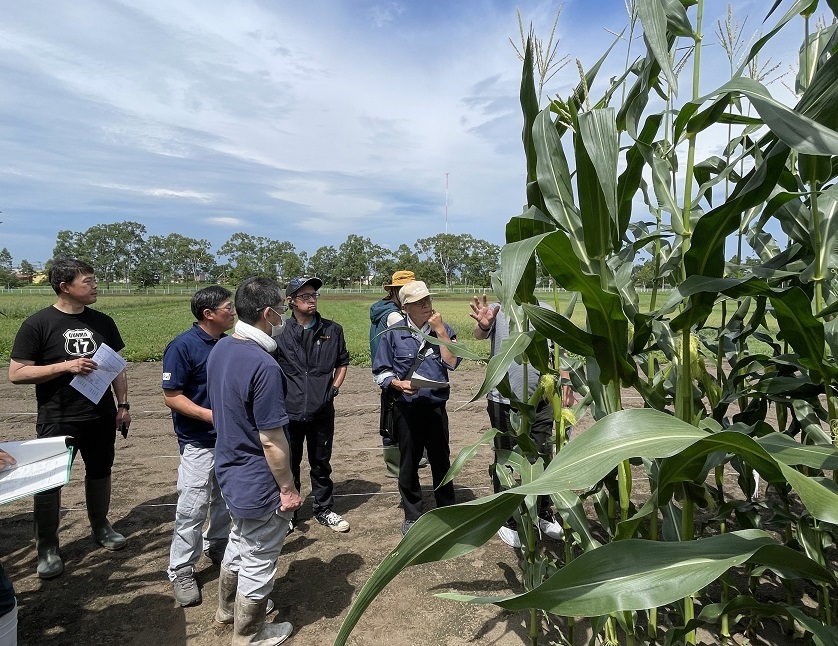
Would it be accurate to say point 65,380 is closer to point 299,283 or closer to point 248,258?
point 299,283

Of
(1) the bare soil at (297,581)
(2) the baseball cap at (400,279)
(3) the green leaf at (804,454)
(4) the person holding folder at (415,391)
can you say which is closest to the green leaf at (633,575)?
(3) the green leaf at (804,454)

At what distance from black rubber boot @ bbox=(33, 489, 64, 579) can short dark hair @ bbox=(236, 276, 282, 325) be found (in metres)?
1.94

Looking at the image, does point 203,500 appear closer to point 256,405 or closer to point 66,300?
point 256,405

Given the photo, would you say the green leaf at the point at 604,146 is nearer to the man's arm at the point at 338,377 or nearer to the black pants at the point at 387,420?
the man's arm at the point at 338,377

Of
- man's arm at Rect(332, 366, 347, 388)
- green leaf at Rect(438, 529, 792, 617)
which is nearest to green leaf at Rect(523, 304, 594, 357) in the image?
green leaf at Rect(438, 529, 792, 617)

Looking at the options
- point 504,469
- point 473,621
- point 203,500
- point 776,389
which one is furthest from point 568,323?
point 203,500

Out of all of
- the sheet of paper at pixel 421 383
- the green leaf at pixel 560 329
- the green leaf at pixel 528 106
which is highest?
the green leaf at pixel 528 106

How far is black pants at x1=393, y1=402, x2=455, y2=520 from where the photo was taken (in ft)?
12.7

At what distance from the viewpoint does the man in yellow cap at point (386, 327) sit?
4379 mm

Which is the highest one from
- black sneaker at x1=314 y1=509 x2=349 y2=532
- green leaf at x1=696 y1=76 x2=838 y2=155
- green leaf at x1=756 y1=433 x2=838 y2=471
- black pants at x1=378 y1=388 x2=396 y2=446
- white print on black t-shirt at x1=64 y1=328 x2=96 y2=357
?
green leaf at x1=696 y1=76 x2=838 y2=155

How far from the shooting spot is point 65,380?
3438 mm

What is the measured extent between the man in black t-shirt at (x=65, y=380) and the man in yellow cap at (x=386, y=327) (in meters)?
2.03

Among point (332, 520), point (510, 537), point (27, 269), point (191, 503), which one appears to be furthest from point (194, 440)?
point (27, 269)

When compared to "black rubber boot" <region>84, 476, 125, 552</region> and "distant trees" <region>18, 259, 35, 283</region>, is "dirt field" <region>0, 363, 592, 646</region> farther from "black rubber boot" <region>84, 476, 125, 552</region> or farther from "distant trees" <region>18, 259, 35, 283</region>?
"distant trees" <region>18, 259, 35, 283</region>
